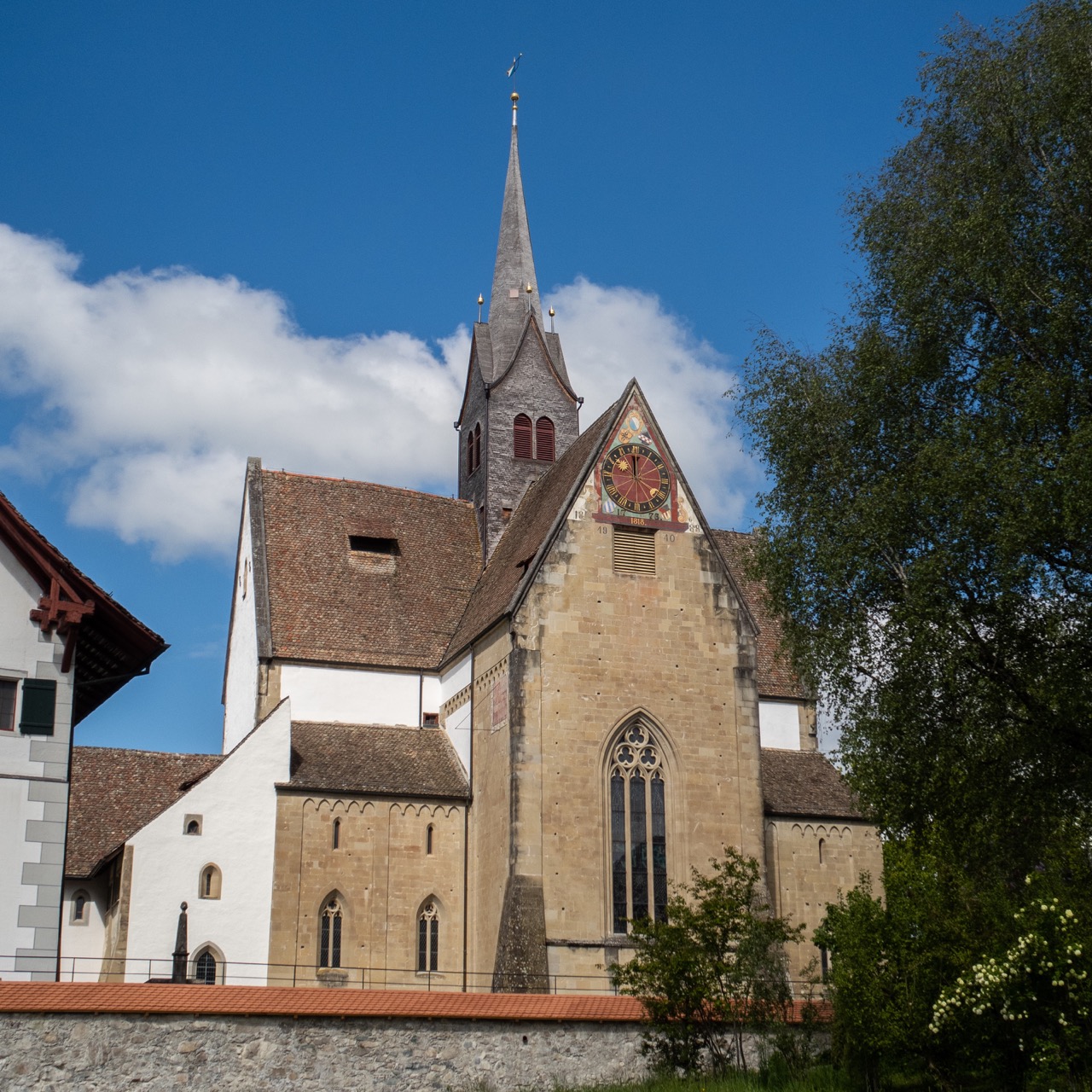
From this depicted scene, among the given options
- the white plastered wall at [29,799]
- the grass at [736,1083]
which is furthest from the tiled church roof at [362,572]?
the grass at [736,1083]

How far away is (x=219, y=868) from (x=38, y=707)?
33.9 ft

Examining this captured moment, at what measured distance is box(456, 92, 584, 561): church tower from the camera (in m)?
41.0

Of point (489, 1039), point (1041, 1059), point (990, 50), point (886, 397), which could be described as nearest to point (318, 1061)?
point (489, 1039)

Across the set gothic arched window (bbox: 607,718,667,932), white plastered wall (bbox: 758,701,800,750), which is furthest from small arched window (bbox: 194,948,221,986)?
white plastered wall (bbox: 758,701,800,750)

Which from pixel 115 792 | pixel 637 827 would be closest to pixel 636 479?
pixel 637 827

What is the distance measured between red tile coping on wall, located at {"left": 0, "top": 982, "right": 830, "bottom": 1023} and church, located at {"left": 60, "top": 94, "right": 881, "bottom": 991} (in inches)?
279

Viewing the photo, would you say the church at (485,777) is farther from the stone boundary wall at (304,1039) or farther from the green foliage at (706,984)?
the stone boundary wall at (304,1039)

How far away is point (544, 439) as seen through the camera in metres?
42.3

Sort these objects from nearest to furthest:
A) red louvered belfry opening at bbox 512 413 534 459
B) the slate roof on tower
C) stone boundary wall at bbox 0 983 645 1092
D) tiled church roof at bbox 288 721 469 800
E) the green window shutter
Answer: stone boundary wall at bbox 0 983 645 1092, the green window shutter, tiled church roof at bbox 288 721 469 800, the slate roof on tower, red louvered belfry opening at bbox 512 413 534 459

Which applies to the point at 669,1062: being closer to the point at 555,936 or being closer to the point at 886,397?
the point at 555,936

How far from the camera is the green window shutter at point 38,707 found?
20.9 meters

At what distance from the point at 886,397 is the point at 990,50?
17.7 feet

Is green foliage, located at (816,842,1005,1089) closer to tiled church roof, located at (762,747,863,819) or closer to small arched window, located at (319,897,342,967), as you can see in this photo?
tiled church roof, located at (762,747,863,819)

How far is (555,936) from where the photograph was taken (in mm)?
29531
